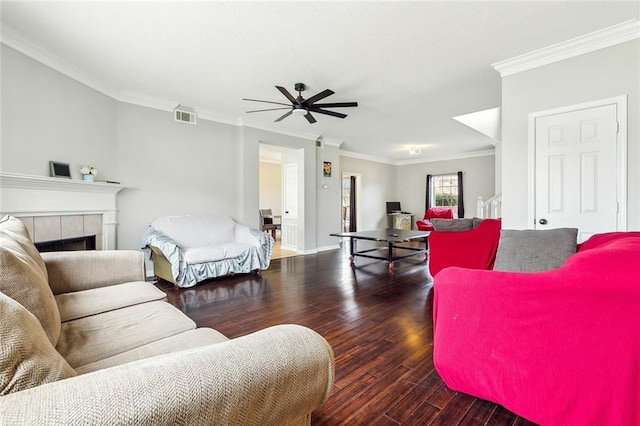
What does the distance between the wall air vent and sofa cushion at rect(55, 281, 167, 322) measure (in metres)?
3.26

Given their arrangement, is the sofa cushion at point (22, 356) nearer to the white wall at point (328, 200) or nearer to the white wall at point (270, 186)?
the white wall at point (328, 200)

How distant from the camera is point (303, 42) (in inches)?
110

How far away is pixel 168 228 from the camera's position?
14.0 feet

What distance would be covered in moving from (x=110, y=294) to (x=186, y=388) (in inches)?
61.9

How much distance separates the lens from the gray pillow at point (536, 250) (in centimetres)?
212

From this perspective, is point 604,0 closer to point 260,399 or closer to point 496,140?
point 260,399

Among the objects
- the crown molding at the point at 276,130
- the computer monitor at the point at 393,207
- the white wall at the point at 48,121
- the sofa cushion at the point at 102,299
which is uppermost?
the crown molding at the point at 276,130

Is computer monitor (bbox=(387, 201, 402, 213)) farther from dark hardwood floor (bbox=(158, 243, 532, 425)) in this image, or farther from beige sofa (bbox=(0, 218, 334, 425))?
beige sofa (bbox=(0, 218, 334, 425))

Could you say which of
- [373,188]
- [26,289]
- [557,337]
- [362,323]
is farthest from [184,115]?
[373,188]

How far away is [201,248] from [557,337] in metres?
3.81

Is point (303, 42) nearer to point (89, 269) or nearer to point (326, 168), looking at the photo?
point (89, 269)

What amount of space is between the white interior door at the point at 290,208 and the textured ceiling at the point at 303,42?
2.64 m

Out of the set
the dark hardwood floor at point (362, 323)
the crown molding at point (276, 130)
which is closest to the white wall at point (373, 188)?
the crown molding at point (276, 130)

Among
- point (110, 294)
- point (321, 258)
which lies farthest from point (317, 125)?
point (110, 294)
